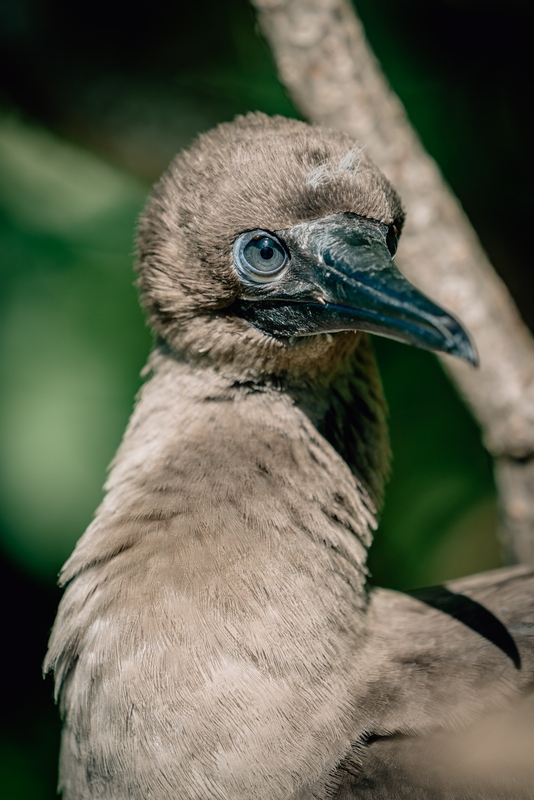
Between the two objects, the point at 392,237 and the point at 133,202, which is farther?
the point at 133,202

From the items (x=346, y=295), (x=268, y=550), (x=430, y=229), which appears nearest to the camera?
(x=346, y=295)

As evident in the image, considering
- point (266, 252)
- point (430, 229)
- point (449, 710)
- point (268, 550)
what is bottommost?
point (449, 710)

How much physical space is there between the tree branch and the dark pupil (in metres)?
0.84

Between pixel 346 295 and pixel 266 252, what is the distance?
0.86ft

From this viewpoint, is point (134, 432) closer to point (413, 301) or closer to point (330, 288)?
point (330, 288)

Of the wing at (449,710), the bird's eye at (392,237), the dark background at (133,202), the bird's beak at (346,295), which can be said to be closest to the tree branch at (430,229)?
the dark background at (133,202)

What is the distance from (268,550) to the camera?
72.6 inches

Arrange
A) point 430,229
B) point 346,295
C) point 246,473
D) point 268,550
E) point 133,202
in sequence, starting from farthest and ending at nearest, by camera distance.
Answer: point 133,202 → point 430,229 → point 246,473 → point 268,550 → point 346,295

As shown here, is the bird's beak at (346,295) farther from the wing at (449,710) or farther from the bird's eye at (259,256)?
the wing at (449,710)

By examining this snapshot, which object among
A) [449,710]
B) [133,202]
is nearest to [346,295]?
[449,710]

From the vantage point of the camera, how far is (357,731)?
175 centimetres

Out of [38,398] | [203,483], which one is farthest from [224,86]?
[203,483]

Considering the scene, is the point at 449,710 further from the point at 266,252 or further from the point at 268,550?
the point at 266,252

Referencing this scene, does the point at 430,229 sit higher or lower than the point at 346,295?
higher
